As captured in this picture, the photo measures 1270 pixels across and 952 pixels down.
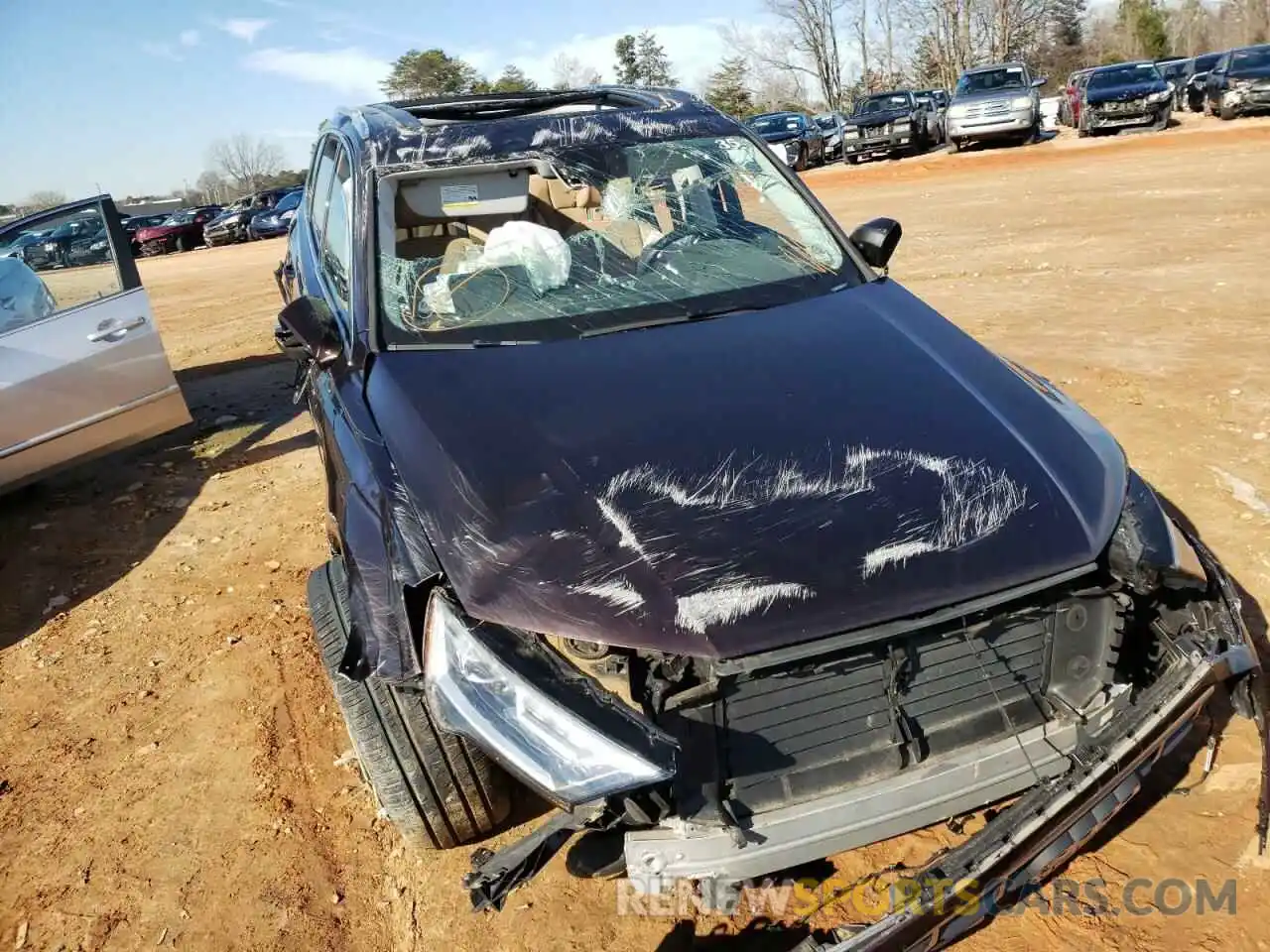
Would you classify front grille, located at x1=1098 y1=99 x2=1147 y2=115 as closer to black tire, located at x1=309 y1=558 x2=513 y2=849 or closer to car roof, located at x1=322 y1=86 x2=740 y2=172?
car roof, located at x1=322 y1=86 x2=740 y2=172

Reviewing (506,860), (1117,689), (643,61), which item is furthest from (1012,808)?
(643,61)

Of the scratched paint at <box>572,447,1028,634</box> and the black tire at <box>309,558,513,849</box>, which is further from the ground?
the scratched paint at <box>572,447,1028,634</box>

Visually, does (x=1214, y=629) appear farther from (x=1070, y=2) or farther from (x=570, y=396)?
(x=1070, y=2)

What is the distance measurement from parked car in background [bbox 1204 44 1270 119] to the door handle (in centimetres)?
2282

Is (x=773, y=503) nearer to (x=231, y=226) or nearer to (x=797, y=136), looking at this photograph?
(x=797, y=136)

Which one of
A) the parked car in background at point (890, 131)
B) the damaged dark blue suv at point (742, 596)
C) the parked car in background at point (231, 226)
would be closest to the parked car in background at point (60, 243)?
the damaged dark blue suv at point (742, 596)

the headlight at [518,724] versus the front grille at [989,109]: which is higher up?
the front grille at [989,109]

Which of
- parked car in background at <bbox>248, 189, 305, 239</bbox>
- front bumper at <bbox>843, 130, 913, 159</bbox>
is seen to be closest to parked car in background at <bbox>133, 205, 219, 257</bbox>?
parked car in background at <bbox>248, 189, 305, 239</bbox>

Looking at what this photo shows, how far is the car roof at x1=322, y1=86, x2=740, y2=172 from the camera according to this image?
11.1ft

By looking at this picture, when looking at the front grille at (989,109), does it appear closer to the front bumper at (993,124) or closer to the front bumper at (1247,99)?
the front bumper at (993,124)

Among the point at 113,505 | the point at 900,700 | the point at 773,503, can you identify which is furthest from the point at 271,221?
the point at 900,700

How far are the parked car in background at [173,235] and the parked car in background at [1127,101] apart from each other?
25.0 metres

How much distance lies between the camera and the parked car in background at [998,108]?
20.7 metres

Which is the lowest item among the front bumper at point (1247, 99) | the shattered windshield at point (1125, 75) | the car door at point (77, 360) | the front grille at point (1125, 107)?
the car door at point (77, 360)
